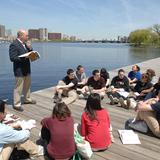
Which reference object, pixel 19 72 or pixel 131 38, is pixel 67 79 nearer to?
pixel 19 72

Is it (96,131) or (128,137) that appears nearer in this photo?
(96,131)

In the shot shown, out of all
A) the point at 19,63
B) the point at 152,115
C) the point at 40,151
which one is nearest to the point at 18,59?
the point at 19,63

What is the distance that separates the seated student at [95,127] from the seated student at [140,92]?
265cm

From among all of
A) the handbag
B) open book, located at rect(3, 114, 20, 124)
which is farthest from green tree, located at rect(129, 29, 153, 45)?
the handbag

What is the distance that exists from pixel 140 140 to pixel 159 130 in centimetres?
39

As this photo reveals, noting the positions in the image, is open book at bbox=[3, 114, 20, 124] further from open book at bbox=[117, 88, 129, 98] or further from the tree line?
the tree line

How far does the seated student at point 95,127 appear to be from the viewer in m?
4.39

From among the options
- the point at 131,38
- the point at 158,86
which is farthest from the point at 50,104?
the point at 131,38

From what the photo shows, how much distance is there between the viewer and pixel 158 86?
6.36 m

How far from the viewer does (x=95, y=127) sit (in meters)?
4.38

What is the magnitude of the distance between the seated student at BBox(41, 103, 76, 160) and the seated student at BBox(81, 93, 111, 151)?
1.45 feet

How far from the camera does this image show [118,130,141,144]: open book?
487 cm

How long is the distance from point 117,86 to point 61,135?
177 inches

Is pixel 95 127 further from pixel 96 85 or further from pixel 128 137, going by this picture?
pixel 96 85
